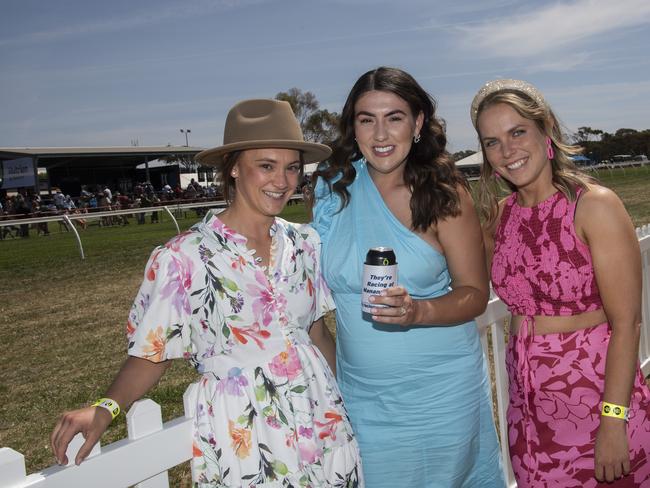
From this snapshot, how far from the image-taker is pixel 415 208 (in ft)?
8.32

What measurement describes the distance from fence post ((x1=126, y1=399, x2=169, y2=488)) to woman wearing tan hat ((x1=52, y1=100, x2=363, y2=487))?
5cm

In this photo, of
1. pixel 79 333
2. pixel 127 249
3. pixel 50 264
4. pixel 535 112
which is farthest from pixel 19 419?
pixel 127 249

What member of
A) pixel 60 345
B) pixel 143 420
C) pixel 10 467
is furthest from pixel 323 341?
pixel 60 345

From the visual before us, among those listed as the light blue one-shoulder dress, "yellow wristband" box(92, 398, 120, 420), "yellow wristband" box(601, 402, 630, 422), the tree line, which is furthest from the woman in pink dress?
the tree line

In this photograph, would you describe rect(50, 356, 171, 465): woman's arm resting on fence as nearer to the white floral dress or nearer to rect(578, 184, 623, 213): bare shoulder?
the white floral dress

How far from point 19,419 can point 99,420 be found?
12.2 feet

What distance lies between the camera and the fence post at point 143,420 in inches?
76.0

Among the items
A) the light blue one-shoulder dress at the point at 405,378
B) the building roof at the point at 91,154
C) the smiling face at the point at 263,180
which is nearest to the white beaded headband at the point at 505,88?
the light blue one-shoulder dress at the point at 405,378

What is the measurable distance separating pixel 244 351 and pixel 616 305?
50.5 inches

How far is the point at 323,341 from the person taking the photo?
2516 millimetres

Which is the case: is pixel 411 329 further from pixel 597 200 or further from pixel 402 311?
pixel 597 200

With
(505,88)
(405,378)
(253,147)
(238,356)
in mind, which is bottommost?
(405,378)

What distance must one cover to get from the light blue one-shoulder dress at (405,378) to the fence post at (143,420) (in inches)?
33.1

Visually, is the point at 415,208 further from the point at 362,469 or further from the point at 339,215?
the point at 362,469
